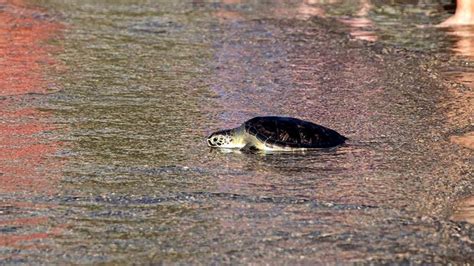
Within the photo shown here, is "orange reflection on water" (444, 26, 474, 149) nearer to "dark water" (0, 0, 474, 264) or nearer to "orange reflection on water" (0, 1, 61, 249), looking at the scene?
"dark water" (0, 0, 474, 264)

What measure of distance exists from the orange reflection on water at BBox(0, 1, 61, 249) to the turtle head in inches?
41.0

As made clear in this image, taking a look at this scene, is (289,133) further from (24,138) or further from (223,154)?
(24,138)

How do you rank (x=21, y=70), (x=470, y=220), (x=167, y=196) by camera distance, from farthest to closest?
(x=21, y=70), (x=167, y=196), (x=470, y=220)

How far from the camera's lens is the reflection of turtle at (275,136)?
695cm

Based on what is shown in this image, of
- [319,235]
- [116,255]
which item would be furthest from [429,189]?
[116,255]

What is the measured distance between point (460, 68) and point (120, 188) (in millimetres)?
5283

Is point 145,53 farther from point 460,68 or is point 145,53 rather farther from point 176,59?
point 460,68

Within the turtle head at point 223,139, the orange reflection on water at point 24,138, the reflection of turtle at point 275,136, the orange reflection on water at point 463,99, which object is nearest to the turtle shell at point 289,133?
the reflection of turtle at point 275,136

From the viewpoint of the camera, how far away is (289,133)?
6.96 meters

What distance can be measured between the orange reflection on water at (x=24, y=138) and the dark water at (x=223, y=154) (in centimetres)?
2

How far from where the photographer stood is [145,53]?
37.6ft

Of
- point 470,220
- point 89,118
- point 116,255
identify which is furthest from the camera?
point 89,118

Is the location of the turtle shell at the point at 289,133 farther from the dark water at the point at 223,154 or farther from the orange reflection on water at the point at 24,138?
the orange reflection on water at the point at 24,138

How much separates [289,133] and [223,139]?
44 centimetres
